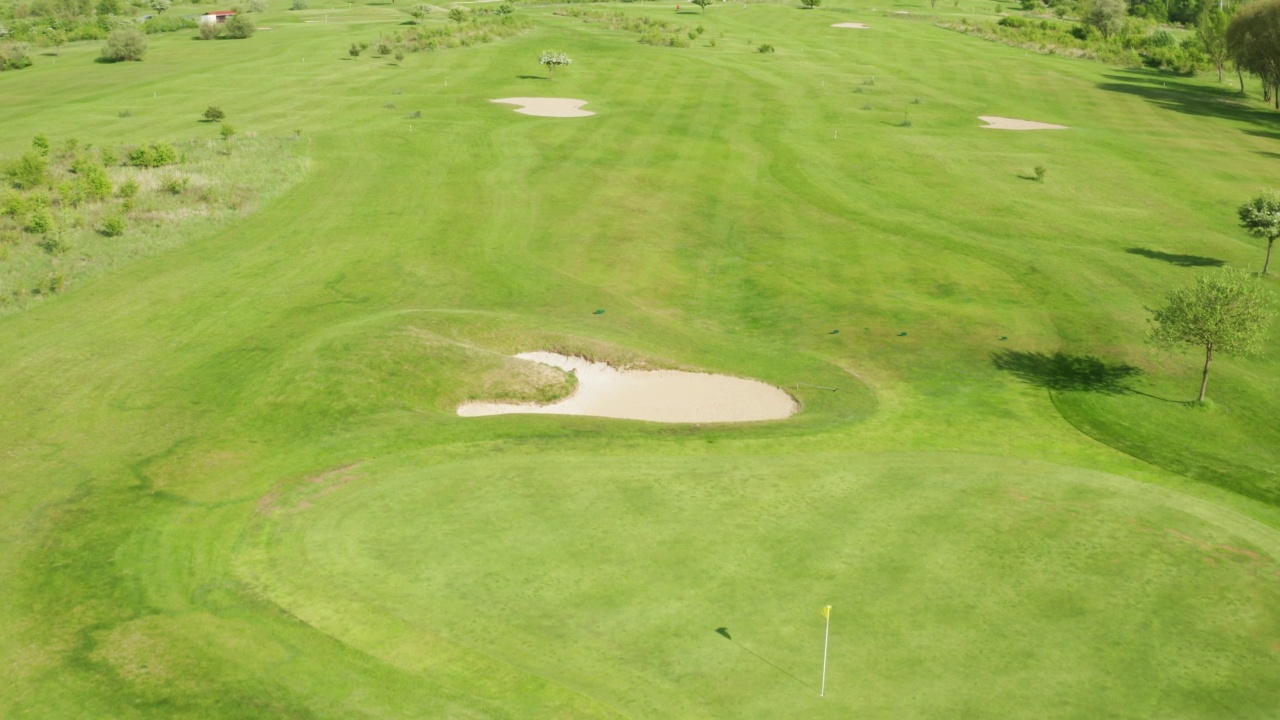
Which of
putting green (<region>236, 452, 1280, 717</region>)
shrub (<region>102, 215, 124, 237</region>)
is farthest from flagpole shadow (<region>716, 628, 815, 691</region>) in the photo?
shrub (<region>102, 215, 124, 237</region>)

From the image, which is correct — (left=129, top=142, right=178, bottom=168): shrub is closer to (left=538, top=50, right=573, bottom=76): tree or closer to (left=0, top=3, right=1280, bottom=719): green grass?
(left=0, top=3, right=1280, bottom=719): green grass

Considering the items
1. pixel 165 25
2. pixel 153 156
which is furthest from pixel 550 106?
Answer: pixel 165 25

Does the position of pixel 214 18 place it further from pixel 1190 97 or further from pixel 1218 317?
pixel 1218 317

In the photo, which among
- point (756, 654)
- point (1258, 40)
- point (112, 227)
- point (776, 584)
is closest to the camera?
point (756, 654)

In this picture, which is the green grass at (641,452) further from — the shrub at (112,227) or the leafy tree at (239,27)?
the leafy tree at (239,27)

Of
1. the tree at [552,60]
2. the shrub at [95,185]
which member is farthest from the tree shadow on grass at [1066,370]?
the tree at [552,60]

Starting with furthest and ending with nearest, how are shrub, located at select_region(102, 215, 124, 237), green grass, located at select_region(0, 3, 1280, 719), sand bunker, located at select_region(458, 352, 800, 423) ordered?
shrub, located at select_region(102, 215, 124, 237) < sand bunker, located at select_region(458, 352, 800, 423) < green grass, located at select_region(0, 3, 1280, 719)
